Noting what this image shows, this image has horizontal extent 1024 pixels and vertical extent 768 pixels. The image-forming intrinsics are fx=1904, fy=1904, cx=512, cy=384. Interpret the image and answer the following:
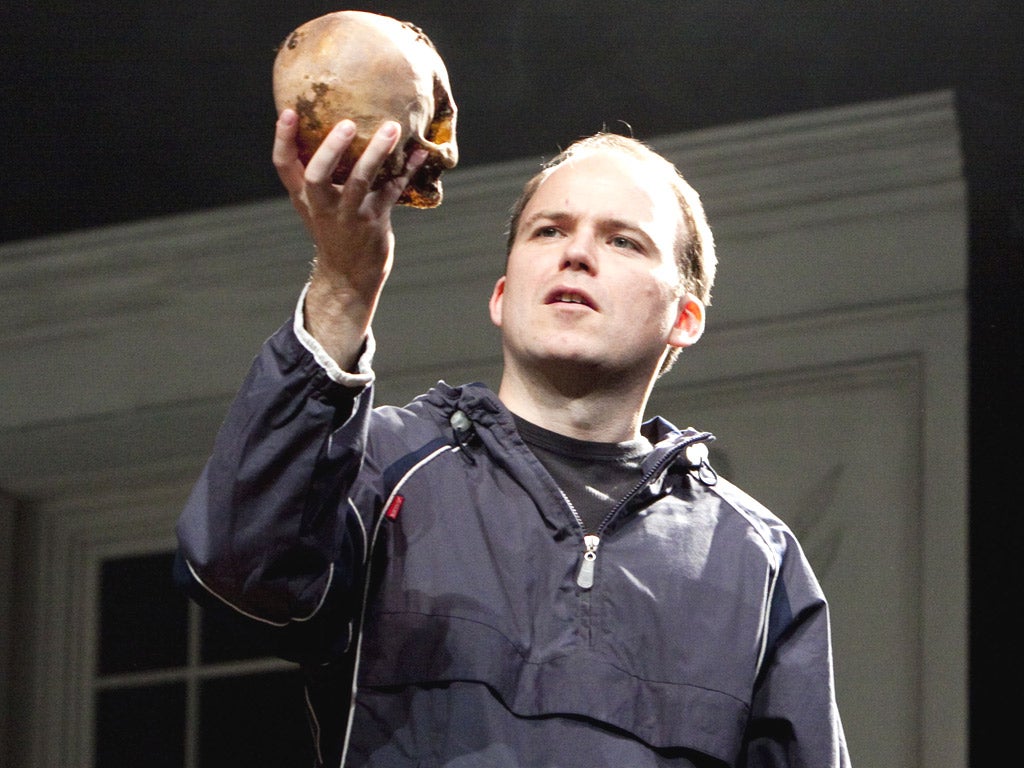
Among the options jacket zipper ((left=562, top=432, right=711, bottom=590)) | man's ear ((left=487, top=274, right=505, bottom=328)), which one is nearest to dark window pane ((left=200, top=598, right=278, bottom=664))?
man's ear ((left=487, top=274, right=505, bottom=328))

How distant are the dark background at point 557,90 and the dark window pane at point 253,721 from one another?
3.31 ft

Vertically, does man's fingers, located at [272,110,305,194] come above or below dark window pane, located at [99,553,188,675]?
above

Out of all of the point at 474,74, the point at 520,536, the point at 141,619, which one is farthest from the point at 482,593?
the point at 474,74

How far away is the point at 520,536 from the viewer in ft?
5.99

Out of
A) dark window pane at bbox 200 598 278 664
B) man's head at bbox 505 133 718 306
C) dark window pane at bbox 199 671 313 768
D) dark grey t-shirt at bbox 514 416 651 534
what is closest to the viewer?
dark grey t-shirt at bbox 514 416 651 534

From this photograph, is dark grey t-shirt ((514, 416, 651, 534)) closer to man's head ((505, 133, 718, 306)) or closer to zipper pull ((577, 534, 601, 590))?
zipper pull ((577, 534, 601, 590))

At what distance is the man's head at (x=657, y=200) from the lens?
82.9 inches

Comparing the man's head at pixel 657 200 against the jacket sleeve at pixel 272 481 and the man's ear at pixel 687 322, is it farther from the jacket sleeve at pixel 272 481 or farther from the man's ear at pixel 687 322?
the jacket sleeve at pixel 272 481

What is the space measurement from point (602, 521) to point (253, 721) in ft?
6.16

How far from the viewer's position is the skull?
67.1 inches

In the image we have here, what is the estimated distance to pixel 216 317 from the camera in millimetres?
3883

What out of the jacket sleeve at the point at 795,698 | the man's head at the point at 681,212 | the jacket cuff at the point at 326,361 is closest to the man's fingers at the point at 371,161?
the jacket cuff at the point at 326,361

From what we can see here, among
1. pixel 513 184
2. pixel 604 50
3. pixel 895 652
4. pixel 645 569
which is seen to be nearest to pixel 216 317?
pixel 513 184

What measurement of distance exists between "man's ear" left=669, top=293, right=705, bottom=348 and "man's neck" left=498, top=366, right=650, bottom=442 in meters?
0.18
